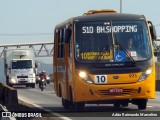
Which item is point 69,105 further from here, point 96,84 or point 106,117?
point 106,117

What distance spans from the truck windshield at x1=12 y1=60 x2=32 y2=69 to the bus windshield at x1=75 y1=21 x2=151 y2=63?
110ft

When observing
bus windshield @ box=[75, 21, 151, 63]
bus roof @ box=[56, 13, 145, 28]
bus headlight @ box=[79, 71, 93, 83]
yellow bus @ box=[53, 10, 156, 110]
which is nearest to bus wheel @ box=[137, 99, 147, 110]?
yellow bus @ box=[53, 10, 156, 110]

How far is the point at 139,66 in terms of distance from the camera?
2072 centimetres

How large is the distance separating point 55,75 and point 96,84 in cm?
558

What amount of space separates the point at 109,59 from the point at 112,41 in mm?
610

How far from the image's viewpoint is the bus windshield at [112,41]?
21000 mm

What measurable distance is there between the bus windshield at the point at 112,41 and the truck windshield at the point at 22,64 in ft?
110

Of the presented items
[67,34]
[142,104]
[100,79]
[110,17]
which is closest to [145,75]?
[100,79]

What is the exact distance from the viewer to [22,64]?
54.9 meters

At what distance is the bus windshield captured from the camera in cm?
2100

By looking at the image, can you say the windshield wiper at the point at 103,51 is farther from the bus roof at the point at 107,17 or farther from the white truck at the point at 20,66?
the white truck at the point at 20,66

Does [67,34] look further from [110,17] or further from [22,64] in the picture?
[22,64]

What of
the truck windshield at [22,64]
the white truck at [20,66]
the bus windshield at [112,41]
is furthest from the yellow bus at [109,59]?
the white truck at [20,66]

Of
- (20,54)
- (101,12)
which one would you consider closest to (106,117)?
(101,12)
